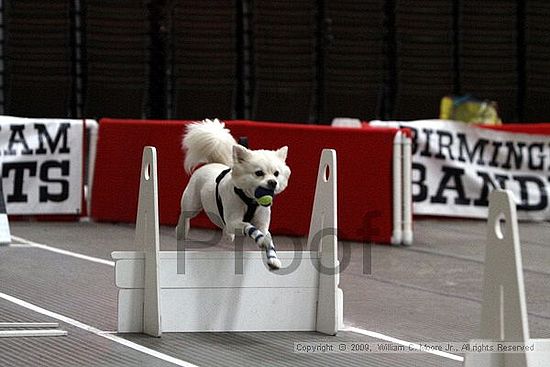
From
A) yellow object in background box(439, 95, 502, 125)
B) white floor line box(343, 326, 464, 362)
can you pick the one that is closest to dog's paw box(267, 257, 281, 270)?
white floor line box(343, 326, 464, 362)

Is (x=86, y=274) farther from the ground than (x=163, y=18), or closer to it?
closer to it

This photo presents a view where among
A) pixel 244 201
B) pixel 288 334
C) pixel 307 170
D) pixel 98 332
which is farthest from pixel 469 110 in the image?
pixel 98 332

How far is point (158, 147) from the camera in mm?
9570

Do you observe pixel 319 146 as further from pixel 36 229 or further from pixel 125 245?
pixel 36 229

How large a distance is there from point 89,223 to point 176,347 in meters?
4.84

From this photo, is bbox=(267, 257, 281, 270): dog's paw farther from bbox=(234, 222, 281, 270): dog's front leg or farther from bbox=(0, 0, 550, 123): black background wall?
bbox=(0, 0, 550, 123): black background wall

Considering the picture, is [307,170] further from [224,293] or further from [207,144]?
[224,293]

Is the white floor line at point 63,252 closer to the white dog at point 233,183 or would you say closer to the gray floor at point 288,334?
the gray floor at point 288,334

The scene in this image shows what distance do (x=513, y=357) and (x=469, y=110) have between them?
9.76 meters

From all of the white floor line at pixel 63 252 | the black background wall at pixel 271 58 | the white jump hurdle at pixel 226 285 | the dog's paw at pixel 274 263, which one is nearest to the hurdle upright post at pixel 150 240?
the white jump hurdle at pixel 226 285

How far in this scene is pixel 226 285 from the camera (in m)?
5.46

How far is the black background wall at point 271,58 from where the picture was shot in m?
13.8

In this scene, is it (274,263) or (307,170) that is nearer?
(274,263)

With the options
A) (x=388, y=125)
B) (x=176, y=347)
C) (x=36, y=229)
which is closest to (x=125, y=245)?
(x=36, y=229)
